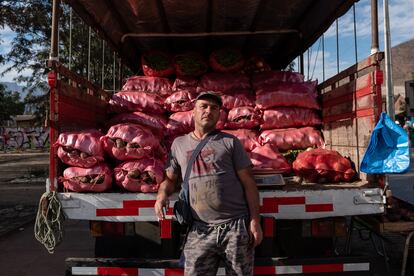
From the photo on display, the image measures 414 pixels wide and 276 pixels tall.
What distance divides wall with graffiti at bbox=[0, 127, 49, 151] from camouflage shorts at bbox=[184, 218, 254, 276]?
118ft

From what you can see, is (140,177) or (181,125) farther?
(181,125)

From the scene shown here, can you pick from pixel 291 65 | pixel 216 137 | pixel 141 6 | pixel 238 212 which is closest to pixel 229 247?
pixel 238 212

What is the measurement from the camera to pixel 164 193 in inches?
107

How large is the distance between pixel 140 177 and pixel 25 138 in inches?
1453

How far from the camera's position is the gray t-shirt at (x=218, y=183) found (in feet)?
8.14

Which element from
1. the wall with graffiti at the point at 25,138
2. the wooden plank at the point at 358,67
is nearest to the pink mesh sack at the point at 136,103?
the wooden plank at the point at 358,67

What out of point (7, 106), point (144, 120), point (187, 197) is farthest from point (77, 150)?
point (7, 106)

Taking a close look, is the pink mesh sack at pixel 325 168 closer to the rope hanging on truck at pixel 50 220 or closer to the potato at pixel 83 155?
the potato at pixel 83 155

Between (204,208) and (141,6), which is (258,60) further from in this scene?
(204,208)

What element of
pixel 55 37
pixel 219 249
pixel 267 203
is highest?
pixel 55 37

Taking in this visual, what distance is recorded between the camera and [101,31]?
4.96 meters

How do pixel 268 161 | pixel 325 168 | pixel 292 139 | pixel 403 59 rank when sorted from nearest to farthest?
pixel 325 168 → pixel 268 161 → pixel 292 139 → pixel 403 59

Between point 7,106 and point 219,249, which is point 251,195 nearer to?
point 219,249

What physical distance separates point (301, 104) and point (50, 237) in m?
2.77
